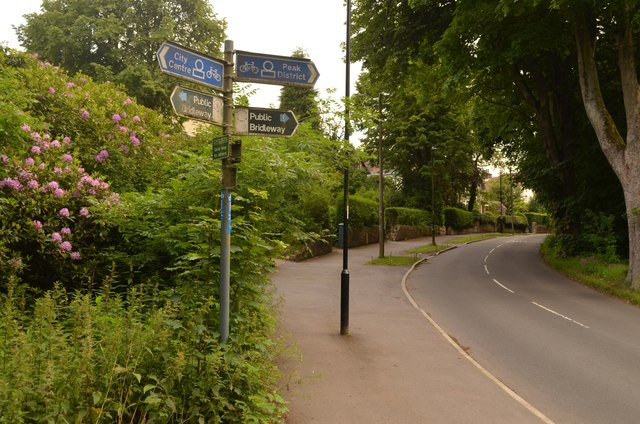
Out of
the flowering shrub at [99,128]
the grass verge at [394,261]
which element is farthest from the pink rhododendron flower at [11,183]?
the grass verge at [394,261]

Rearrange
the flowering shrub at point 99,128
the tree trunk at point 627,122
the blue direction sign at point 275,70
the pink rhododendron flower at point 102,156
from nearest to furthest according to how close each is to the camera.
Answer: the blue direction sign at point 275,70 → the pink rhododendron flower at point 102,156 → the flowering shrub at point 99,128 → the tree trunk at point 627,122

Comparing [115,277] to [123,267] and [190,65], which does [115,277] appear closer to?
[123,267]

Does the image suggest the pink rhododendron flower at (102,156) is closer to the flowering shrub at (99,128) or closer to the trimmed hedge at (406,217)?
the flowering shrub at (99,128)

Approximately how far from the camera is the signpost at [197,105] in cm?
393

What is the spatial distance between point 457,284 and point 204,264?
44.1 feet

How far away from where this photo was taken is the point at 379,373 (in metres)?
6.85

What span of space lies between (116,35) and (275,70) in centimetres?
2705

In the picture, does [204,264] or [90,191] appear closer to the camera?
[204,264]

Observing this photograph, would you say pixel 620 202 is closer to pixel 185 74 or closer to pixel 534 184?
pixel 534 184

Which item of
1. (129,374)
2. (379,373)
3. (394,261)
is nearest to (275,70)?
(129,374)

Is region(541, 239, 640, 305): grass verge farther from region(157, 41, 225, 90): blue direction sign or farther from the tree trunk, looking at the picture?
region(157, 41, 225, 90): blue direction sign

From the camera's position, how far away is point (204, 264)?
4.99 m

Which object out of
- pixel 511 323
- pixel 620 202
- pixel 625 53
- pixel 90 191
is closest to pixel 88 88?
pixel 90 191

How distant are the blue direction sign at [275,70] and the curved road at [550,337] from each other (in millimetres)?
4849
